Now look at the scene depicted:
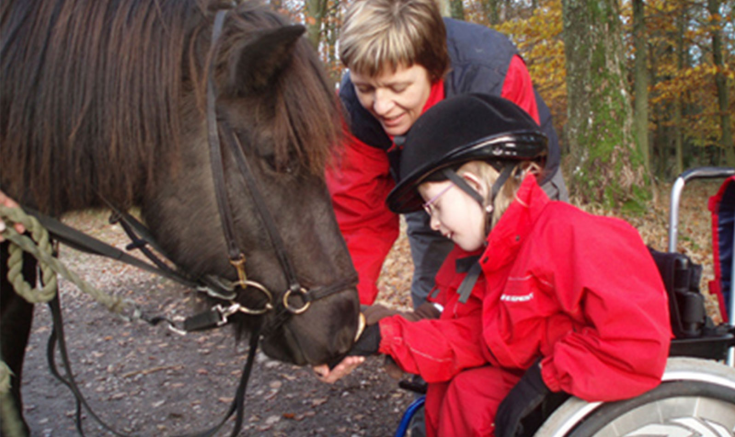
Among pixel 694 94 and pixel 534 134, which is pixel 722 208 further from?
pixel 694 94

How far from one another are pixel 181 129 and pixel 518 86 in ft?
4.56

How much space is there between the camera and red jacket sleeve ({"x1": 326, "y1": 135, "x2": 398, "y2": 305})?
258 cm

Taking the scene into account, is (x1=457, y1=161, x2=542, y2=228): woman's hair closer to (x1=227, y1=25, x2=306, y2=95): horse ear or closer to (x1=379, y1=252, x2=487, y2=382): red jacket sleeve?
(x1=379, y1=252, x2=487, y2=382): red jacket sleeve

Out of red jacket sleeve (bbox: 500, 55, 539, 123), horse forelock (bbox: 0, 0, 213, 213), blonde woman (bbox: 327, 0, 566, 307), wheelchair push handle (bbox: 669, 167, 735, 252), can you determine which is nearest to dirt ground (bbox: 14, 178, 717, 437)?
horse forelock (bbox: 0, 0, 213, 213)

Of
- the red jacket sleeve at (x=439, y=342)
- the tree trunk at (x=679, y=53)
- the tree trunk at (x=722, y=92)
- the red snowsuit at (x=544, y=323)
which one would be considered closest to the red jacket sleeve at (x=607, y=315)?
the red snowsuit at (x=544, y=323)

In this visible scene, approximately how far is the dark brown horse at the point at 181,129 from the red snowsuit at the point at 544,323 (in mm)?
396

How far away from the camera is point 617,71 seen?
6.80 metres

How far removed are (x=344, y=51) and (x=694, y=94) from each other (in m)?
16.8

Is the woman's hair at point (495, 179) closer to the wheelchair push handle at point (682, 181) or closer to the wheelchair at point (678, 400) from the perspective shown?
the wheelchair at point (678, 400)

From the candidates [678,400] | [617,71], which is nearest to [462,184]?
[678,400]

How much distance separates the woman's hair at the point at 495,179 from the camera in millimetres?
1788

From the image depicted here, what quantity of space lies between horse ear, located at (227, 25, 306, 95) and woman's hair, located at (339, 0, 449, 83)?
1.64 feet

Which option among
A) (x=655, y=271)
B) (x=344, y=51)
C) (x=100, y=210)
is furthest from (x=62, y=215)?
(x=655, y=271)

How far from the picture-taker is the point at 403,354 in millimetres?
1926
